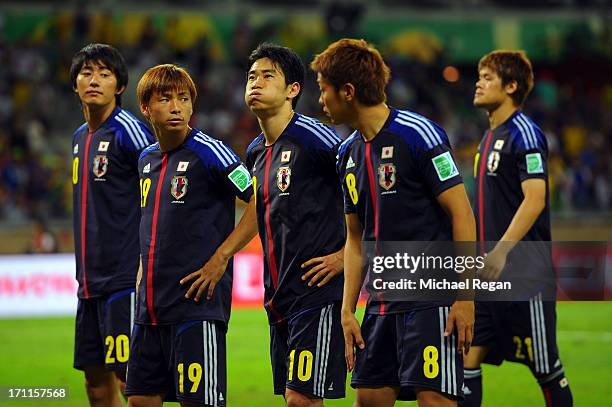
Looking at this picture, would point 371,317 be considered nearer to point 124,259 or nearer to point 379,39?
Answer: point 124,259

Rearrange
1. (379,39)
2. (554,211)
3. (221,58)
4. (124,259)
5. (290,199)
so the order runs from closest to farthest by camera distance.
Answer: (290,199) < (124,259) < (554,211) < (221,58) < (379,39)

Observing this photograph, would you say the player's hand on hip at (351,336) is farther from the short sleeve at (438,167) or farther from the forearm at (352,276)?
the short sleeve at (438,167)

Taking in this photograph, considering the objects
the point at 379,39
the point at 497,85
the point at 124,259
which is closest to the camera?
the point at 124,259

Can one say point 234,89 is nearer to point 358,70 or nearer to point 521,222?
point 521,222

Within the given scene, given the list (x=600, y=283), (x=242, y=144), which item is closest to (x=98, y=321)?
(x=600, y=283)

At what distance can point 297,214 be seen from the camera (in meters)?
5.61

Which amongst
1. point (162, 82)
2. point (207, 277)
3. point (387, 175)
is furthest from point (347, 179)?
point (162, 82)

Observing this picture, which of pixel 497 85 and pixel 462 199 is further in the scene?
pixel 497 85

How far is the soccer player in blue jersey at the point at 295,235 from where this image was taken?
5.49 metres

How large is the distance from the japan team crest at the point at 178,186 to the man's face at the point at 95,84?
48.8 inches

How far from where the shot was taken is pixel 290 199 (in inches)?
221

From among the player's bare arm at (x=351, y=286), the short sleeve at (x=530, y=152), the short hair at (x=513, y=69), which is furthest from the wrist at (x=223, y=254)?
the short hair at (x=513, y=69)

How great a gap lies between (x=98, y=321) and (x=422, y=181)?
7.98ft

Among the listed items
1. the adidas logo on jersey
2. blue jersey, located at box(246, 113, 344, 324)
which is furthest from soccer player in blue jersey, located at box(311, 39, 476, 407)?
blue jersey, located at box(246, 113, 344, 324)
